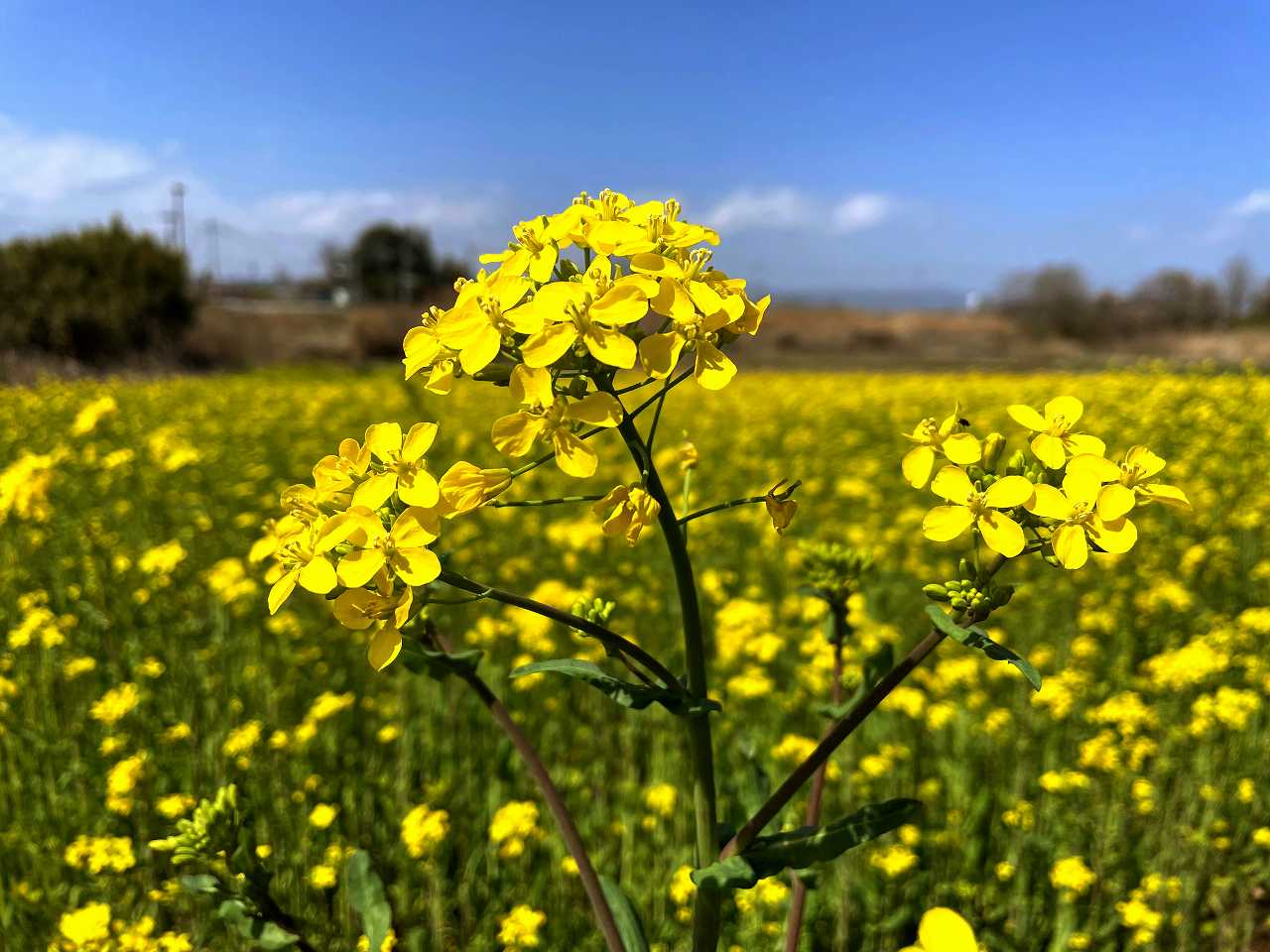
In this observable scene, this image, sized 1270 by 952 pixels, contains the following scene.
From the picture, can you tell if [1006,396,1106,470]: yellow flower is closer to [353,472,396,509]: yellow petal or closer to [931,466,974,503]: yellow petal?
[931,466,974,503]: yellow petal

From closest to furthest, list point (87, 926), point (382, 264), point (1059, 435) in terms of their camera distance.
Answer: point (1059, 435), point (87, 926), point (382, 264)

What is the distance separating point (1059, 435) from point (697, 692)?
0.66 meters

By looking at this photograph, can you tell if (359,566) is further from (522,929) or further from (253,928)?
(522,929)

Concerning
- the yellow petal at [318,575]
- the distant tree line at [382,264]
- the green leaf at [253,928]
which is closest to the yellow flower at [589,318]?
the yellow petal at [318,575]

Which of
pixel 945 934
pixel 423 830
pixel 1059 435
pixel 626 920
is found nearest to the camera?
pixel 945 934

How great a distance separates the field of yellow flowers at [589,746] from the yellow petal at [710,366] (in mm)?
399

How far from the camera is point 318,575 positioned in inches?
39.7

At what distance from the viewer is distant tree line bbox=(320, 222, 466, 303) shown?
5747 cm

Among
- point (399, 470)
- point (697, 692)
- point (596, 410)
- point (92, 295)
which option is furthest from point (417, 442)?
point (92, 295)

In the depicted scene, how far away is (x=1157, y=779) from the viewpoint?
9.62 feet

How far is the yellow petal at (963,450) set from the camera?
3.70 ft

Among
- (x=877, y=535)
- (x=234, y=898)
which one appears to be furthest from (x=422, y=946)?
(x=877, y=535)

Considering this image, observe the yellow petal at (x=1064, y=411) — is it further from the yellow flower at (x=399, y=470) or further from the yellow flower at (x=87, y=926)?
the yellow flower at (x=87, y=926)

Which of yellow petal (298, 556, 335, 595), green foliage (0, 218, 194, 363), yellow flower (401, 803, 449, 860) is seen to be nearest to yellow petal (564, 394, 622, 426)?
yellow petal (298, 556, 335, 595)
